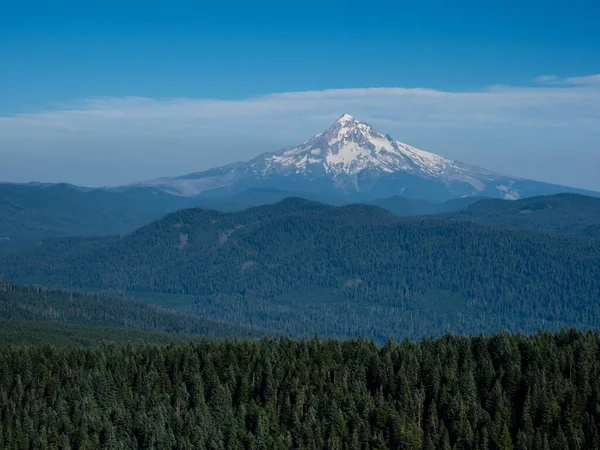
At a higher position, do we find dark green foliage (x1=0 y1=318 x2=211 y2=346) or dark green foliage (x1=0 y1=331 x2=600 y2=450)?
dark green foliage (x1=0 y1=331 x2=600 y2=450)

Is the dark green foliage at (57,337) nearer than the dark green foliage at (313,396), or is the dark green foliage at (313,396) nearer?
the dark green foliage at (313,396)

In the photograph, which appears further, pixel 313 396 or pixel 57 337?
pixel 57 337

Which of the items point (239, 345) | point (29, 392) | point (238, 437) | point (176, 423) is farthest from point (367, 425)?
point (29, 392)

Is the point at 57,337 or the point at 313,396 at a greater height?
the point at 313,396

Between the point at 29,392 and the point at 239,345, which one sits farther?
the point at 239,345

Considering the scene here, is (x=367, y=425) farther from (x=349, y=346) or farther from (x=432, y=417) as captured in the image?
(x=349, y=346)

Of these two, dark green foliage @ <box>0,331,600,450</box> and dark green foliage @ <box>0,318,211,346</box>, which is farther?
dark green foliage @ <box>0,318,211,346</box>

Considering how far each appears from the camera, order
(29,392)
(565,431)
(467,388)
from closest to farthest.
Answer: (565,431) < (467,388) < (29,392)

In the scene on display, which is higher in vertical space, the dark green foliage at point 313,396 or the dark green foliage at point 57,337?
the dark green foliage at point 313,396
